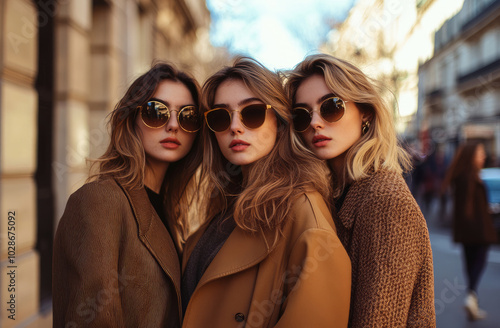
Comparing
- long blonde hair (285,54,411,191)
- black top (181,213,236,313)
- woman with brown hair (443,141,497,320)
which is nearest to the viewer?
long blonde hair (285,54,411,191)

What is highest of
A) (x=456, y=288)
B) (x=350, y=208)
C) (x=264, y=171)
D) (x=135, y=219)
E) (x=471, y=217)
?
(x=264, y=171)

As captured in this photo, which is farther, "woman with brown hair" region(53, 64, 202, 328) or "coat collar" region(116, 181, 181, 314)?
"coat collar" region(116, 181, 181, 314)

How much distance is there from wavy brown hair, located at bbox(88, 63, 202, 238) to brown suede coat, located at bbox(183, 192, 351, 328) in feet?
2.38

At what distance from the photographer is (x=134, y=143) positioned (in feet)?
7.01

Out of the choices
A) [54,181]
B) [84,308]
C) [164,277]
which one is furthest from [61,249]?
[54,181]

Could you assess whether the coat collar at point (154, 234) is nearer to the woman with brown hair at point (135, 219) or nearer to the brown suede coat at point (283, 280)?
the woman with brown hair at point (135, 219)

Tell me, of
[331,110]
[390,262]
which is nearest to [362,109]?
[331,110]

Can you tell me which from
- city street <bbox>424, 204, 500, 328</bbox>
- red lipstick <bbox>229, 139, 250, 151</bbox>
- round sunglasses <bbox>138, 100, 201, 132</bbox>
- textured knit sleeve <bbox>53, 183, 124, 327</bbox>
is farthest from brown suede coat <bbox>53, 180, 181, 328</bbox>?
city street <bbox>424, 204, 500, 328</bbox>

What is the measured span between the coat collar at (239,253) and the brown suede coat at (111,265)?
30cm

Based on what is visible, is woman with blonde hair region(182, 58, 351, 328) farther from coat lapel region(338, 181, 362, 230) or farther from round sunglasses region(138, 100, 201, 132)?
round sunglasses region(138, 100, 201, 132)

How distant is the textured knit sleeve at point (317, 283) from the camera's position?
143 cm

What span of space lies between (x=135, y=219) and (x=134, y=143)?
0.49 metres

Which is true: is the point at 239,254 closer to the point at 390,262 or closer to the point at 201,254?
the point at 201,254

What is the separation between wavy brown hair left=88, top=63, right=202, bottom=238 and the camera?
6.73 ft
